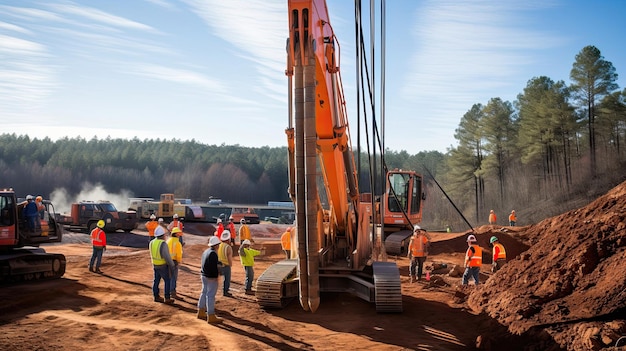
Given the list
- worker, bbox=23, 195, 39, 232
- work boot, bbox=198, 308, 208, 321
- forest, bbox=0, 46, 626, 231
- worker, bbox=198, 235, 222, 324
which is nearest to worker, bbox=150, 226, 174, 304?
work boot, bbox=198, 308, 208, 321

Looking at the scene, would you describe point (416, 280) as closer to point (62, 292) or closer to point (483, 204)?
point (62, 292)

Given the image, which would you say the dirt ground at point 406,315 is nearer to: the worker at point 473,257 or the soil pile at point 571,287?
the soil pile at point 571,287

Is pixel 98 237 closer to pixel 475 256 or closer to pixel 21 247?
pixel 21 247

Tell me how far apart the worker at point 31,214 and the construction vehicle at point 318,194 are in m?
8.37

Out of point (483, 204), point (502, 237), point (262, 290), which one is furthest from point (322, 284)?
point (483, 204)

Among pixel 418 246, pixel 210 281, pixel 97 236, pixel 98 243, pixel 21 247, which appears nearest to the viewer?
pixel 210 281

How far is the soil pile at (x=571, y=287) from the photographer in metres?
7.71

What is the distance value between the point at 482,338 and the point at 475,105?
5790cm

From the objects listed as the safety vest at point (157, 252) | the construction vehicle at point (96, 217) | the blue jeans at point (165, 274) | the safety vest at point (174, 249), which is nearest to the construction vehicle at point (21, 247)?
the safety vest at point (174, 249)

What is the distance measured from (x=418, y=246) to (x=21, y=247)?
39.5 ft

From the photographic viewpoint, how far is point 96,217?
32938 millimetres

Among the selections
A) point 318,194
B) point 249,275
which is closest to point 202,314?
point 249,275

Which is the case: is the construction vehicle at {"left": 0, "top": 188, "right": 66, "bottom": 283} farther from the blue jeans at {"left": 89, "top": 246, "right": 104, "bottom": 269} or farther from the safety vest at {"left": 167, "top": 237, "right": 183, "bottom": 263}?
the safety vest at {"left": 167, "top": 237, "right": 183, "bottom": 263}

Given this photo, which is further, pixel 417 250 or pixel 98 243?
pixel 98 243
